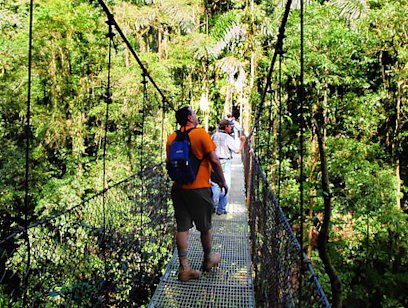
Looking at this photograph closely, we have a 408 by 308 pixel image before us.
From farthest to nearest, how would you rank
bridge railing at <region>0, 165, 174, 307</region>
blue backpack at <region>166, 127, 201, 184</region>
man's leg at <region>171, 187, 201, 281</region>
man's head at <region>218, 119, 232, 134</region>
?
1. man's head at <region>218, 119, 232, 134</region>
2. bridge railing at <region>0, 165, 174, 307</region>
3. man's leg at <region>171, 187, 201, 281</region>
4. blue backpack at <region>166, 127, 201, 184</region>

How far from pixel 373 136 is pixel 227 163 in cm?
527

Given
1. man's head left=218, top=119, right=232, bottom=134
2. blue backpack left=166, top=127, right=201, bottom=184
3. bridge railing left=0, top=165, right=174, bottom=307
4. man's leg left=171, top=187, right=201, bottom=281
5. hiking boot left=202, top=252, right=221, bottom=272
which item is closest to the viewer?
blue backpack left=166, top=127, right=201, bottom=184

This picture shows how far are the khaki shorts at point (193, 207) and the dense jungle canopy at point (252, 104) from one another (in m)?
3.95

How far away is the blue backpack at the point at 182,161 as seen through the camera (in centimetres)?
140

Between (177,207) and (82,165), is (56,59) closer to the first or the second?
(82,165)

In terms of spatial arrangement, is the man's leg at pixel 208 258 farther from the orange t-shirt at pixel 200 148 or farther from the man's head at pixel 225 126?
the man's head at pixel 225 126

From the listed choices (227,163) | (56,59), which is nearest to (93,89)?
(56,59)

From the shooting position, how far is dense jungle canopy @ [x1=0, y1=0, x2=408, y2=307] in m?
5.67

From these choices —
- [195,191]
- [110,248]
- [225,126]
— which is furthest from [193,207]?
[110,248]

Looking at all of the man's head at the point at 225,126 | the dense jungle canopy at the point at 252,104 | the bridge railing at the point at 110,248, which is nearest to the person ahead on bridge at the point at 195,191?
the bridge railing at the point at 110,248

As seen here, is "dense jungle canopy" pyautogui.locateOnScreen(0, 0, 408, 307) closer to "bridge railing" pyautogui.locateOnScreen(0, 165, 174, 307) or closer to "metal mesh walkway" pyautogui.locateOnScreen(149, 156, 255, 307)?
"bridge railing" pyautogui.locateOnScreen(0, 165, 174, 307)

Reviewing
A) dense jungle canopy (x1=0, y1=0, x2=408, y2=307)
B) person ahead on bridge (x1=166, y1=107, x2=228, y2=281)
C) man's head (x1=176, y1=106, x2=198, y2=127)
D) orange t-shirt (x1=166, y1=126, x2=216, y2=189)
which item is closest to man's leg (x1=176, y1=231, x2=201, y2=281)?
person ahead on bridge (x1=166, y1=107, x2=228, y2=281)

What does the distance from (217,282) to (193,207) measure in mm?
368

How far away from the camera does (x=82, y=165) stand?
22.6 ft
